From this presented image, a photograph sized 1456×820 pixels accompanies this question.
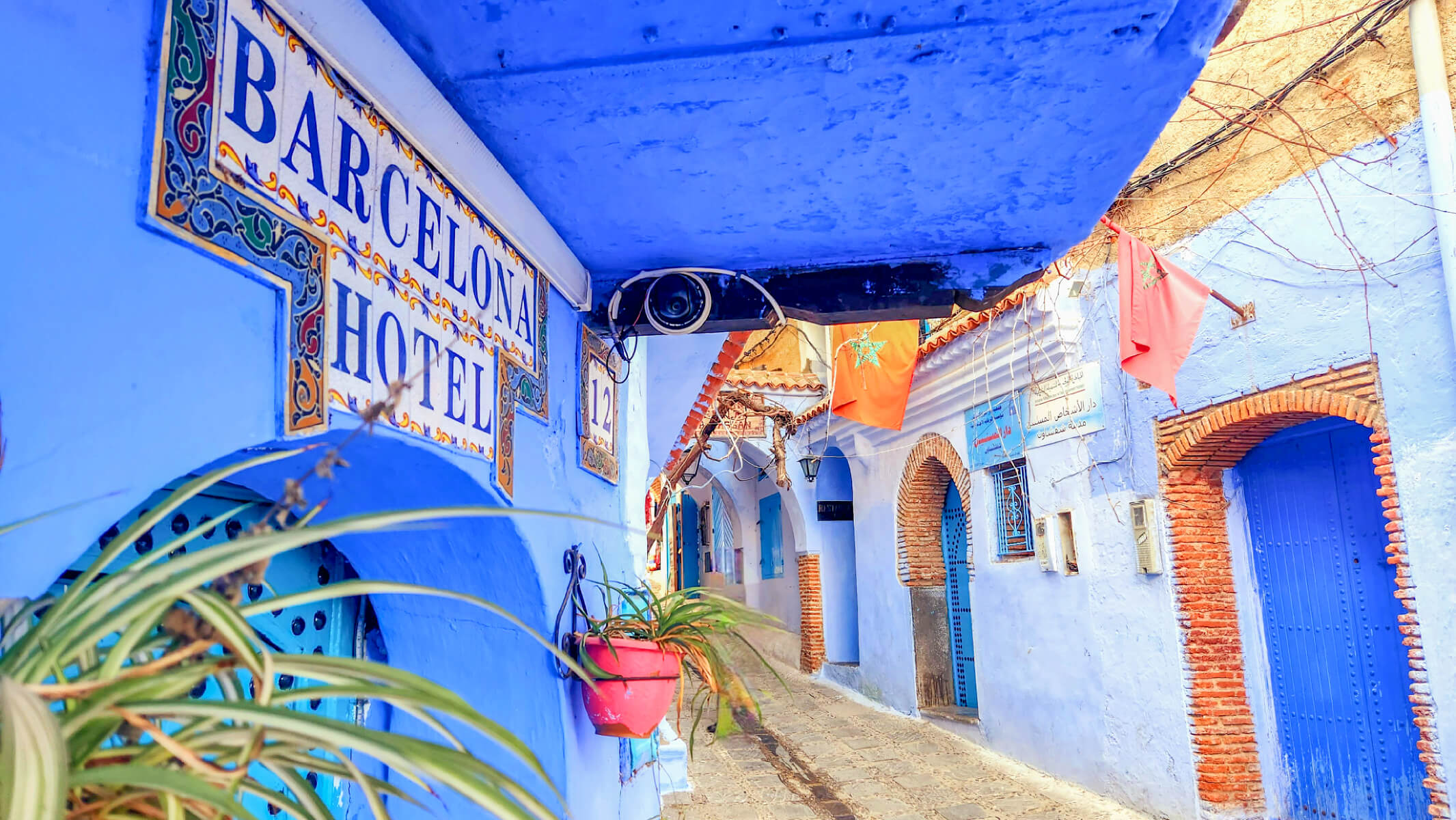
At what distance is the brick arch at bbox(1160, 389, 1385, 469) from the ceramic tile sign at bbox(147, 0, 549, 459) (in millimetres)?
4374

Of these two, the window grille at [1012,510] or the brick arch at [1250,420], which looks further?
the window grille at [1012,510]

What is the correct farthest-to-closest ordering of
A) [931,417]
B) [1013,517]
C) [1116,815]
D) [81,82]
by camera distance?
[931,417] < [1013,517] < [1116,815] < [81,82]

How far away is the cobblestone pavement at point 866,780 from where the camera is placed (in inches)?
232

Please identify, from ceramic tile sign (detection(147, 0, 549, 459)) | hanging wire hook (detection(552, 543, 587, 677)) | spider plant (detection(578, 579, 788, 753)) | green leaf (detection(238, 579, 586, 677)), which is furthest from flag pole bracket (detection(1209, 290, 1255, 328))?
green leaf (detection(238, 579, 586, 677))

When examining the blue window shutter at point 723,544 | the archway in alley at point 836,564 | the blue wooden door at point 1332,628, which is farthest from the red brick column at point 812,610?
the blue wooden door at point 1332,628

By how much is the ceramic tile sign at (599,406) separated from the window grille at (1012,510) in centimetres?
490

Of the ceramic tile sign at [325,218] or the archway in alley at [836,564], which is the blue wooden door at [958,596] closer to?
the archway in alley at [836,564]

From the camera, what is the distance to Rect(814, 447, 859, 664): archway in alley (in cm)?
1195

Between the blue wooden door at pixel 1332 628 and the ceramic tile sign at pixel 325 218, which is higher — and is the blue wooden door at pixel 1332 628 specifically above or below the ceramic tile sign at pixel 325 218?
below

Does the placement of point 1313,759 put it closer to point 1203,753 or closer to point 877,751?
point 1203,753

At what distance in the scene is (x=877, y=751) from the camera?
7723 millimetres

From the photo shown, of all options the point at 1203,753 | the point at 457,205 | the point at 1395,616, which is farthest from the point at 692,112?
the point at 1203,753

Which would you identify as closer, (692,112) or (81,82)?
(81,82)

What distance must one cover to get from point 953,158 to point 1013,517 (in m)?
5.73
